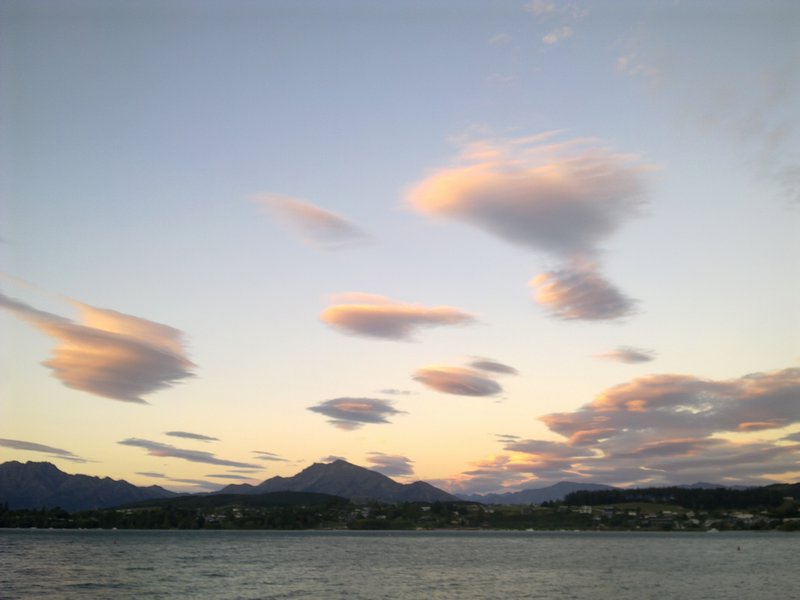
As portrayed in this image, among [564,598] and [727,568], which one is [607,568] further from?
[564,598]

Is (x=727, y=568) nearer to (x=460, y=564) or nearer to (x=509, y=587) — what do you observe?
(x=460, y=564)

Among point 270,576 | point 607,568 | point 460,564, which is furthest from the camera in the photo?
point 460,564

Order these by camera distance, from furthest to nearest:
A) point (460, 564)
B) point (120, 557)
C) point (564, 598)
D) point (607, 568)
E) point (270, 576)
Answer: point (120, 557), point (460, 564), point (607, 568), point (270, 576), point (564, 598)

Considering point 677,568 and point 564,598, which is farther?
point 677,568

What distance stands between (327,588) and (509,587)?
86.7ft

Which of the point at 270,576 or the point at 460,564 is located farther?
the point at 460,564

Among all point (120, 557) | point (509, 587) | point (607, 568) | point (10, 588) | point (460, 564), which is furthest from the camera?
point (120, 557)

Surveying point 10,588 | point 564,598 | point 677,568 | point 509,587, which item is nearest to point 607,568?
point 677,568

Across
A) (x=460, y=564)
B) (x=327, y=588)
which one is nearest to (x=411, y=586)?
(x=327, y=588)

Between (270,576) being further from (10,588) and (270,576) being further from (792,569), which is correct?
(792,569)

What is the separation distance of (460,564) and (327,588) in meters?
61.9

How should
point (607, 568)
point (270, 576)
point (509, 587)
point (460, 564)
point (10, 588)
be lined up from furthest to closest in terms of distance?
point (460, 564)
point (607, 568)
point (270, 576)
point (509, 587)
point (10, 588)

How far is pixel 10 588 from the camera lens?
9550 centimetres

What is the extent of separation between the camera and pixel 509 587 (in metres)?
103
